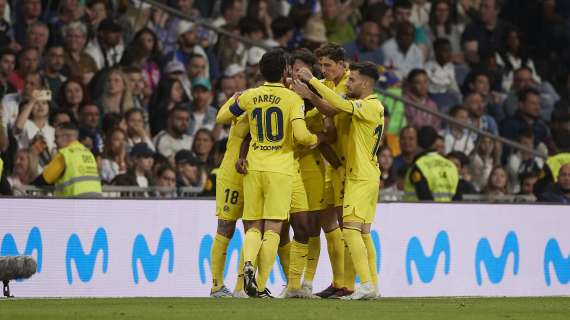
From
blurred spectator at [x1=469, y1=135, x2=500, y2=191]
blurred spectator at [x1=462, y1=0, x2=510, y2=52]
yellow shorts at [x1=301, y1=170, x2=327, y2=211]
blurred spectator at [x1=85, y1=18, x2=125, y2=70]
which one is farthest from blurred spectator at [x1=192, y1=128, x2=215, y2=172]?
blurred spectator at [x1=462, y1=0, x2=510, y2=52]

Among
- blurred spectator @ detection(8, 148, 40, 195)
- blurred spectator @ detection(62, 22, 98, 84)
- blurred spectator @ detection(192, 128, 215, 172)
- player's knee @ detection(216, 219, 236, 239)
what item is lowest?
player's knee @ detection(216, 219, 236, 239)

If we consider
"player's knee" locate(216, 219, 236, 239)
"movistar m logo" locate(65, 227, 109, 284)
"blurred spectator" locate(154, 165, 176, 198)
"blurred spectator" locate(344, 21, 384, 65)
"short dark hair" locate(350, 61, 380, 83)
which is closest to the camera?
"short dark hair" locate(350, 61, 380, 83)

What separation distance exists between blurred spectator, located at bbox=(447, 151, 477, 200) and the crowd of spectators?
0.03 m

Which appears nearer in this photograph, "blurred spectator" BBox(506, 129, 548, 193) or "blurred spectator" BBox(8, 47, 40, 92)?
"blurred spectator" BBox(8, 47, 40, 92)

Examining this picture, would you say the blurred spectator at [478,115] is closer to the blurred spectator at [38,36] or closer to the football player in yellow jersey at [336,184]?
the blurred spectator at [38,36]

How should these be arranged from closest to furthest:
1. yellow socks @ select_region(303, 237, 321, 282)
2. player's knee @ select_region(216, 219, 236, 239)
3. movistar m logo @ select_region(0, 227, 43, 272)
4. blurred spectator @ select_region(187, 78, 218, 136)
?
player's knee @ select_region(216, 219, 236, 239) < yellow socks @ select_region(303, 237, 321, 282) < movistar m logo @ select_region(0, 227, 43, 272) < blurred spectator @ select_region(187, 78, 218, 136)

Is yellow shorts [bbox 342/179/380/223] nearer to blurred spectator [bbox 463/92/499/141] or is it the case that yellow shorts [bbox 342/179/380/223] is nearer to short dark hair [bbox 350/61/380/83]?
short dark hair [bbox 350/61/380/83]

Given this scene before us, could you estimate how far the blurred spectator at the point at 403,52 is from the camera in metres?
22.9

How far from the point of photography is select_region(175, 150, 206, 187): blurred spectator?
1880 centimetres

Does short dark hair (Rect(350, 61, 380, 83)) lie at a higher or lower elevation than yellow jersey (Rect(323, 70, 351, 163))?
higher

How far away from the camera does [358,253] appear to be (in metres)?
13.6

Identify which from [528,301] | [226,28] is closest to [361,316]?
[528,301]

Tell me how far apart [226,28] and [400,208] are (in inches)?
204

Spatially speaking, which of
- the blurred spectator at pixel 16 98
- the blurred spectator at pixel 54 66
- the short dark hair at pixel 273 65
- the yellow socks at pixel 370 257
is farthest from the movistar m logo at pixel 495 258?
the blurred spectator at pixel 16 98
